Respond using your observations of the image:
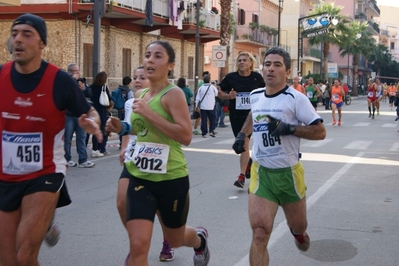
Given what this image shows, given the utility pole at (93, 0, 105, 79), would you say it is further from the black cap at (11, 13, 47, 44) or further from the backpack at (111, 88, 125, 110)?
the black cap at (11, 13, 47, 44)

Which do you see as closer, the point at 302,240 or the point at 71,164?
the point at 302,240

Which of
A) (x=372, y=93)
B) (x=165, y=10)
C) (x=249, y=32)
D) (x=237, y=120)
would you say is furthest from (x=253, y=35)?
(x=237, y=120)

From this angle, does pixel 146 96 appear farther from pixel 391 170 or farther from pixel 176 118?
pixel 391 170

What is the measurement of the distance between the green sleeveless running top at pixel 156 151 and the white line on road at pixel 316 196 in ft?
5.47

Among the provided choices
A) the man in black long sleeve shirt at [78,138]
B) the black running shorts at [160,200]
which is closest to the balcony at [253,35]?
the man in black long sleeve shirt at [78,138]

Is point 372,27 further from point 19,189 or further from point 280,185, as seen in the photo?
point 19,189

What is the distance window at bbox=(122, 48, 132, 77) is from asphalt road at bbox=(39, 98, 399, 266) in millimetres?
19396

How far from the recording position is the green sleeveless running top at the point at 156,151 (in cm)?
480

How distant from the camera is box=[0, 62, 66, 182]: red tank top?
175 inches

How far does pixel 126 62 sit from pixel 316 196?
25206 millimetres

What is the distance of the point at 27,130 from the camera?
4.45m

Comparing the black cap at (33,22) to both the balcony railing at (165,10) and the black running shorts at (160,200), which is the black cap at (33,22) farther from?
the balcony railing at (165,10)

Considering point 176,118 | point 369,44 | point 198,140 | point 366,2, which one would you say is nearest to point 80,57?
point 198,140

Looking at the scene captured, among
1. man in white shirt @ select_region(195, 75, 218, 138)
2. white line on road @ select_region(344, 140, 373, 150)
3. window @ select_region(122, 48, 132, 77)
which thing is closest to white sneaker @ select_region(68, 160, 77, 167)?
white line on road @ select_region(344, 140, 373, 150)
